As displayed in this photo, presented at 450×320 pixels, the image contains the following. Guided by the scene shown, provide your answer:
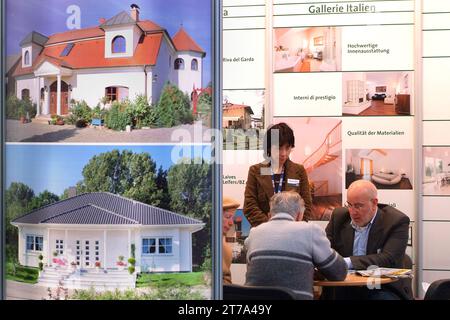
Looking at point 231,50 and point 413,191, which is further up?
point 231,50

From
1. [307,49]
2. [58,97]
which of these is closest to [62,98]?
[58,97]

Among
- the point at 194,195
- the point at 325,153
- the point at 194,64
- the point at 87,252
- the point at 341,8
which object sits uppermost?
the point at 341,8

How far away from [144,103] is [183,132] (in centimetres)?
25

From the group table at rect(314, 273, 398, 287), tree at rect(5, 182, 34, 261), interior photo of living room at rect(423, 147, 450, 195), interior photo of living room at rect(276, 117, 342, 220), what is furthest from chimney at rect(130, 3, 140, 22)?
interior photo of living room at rect(423, 147, 450, 195)

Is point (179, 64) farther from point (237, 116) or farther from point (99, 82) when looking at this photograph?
point (237, 116)

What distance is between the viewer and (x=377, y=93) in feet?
20.5

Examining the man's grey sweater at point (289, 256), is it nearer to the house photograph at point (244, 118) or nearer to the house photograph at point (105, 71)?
the house photograph at point (105, 71)

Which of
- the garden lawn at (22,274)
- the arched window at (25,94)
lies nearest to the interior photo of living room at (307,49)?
the arched window at (25,94)

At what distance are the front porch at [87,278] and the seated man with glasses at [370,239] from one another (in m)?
1.71

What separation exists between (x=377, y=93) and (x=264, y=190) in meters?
1.36

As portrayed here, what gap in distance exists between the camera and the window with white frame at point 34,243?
3.75 metres

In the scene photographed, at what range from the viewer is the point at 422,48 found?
6.13 meters
